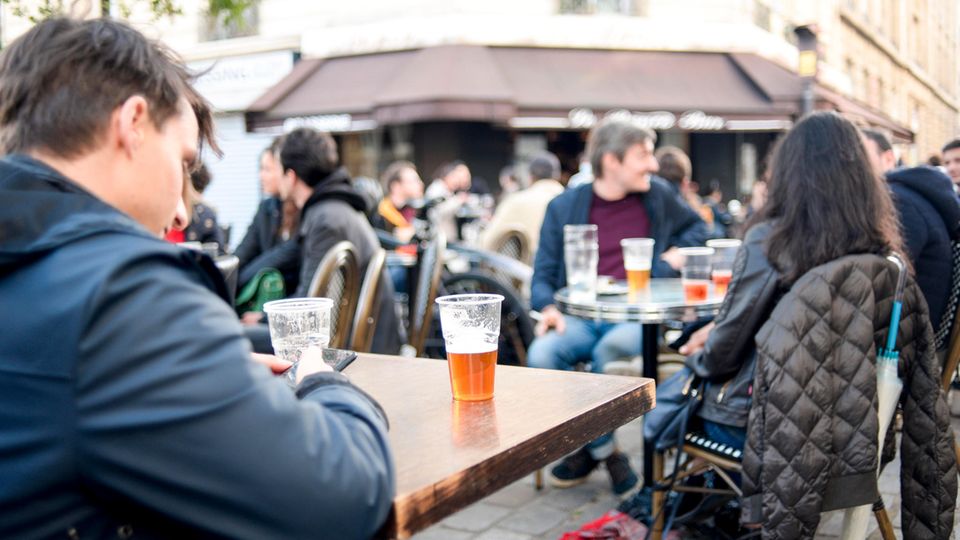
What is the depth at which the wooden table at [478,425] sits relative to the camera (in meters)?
1.29

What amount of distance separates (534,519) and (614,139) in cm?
196

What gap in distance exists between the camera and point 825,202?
2617 millimetres

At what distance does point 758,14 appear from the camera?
15484 millimetres

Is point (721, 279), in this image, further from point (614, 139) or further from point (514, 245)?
point (514, 245)

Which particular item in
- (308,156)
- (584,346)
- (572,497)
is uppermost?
(308,156)

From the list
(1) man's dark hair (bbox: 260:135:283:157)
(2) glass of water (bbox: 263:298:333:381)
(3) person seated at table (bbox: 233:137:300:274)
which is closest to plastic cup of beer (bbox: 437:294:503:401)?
(2) glass of water (bbox: 263:298:333:381)

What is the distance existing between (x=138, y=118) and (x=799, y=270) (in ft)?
6.38

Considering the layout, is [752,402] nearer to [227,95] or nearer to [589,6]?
[589,6]

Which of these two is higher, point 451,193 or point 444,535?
point 451,193

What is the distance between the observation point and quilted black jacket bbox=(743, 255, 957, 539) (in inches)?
95.0

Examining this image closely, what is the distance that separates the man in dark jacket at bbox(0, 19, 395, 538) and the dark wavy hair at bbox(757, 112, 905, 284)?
1771 millimetres

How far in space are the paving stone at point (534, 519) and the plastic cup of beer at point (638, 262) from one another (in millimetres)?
973

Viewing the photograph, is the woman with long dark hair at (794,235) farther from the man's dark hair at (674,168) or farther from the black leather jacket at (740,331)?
the man's dark hair at (674,168)

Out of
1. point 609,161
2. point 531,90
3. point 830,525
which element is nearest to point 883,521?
point 830,525
